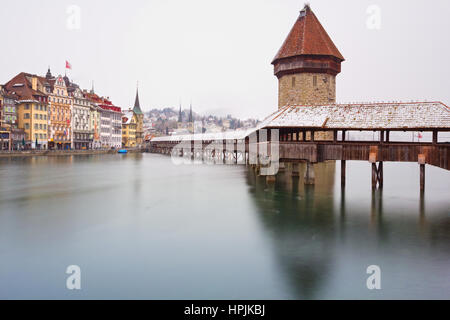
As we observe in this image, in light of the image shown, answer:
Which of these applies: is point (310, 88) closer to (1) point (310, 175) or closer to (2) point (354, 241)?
(1) point (310, 175)

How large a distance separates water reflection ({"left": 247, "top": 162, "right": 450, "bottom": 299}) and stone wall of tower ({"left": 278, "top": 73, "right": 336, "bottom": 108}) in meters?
20.1

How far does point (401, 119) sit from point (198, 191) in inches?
501

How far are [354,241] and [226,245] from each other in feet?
13.4

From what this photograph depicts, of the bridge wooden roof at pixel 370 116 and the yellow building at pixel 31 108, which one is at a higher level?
the yellow building at pixel 31 108

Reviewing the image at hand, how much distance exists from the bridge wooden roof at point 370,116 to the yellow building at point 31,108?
5166 cm

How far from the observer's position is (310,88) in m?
39.1

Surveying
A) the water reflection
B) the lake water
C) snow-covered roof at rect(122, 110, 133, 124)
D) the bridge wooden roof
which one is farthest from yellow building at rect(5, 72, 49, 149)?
the water reflection

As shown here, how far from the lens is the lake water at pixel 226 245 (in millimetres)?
8078

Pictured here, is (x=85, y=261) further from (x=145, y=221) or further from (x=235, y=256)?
(x=145, y=221)

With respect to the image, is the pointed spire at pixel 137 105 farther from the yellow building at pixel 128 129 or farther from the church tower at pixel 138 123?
the yellow building at pixel 128 129

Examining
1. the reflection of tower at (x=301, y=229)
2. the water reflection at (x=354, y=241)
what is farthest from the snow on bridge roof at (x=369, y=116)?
the reflection of tower at (x=301, y=229)
